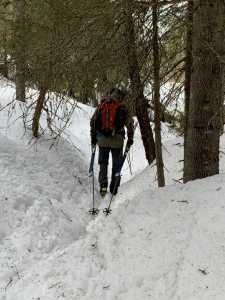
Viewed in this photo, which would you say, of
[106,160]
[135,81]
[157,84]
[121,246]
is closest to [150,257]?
[121,246]

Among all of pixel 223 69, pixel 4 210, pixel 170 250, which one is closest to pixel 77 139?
pixel 4 210

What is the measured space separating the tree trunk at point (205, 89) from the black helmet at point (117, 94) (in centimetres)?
232

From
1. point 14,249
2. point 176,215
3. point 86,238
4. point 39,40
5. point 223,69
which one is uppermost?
point 39,40

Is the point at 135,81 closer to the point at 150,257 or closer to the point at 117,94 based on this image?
the point at 117,94

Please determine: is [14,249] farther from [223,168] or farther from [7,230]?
[223,168]

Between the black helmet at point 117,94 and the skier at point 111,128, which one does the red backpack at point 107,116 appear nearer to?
the skier at point 111,128

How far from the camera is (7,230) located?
725 cm

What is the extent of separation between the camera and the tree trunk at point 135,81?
6.40 m

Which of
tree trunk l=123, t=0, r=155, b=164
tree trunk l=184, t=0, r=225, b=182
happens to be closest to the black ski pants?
tree trunk l=123, t=0, r=155, b=164

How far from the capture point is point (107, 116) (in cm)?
864

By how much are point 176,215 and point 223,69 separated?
Answer: 77.2 inches

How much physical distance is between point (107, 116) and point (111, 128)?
24 cm

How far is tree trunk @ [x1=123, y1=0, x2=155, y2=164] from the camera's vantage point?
252 inches

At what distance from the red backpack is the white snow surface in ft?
4.15
